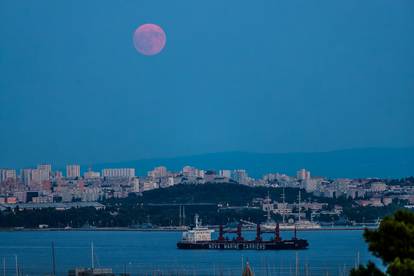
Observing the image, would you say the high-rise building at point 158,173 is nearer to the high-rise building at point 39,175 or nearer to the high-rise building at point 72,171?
the high-rise building at point 39,175

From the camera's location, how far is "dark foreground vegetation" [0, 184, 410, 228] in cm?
7131

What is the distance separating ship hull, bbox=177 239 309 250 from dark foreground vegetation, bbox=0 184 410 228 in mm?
19629

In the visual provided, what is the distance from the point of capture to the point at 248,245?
150 feet

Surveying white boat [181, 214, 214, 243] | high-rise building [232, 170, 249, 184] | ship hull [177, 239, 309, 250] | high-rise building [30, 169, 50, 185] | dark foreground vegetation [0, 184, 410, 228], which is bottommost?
ship hull [177, 239, 309, 250]

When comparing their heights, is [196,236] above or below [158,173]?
below

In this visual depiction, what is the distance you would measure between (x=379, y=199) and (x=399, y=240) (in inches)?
2731

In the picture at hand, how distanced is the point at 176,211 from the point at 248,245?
29384 mm

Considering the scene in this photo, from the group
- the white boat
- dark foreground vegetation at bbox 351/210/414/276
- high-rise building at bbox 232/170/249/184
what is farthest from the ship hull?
high-rise building at bbox 232/170/249/184

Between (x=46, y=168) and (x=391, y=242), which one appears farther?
(x=46, y=168)

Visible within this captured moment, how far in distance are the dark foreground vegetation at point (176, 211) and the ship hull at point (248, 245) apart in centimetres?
1963

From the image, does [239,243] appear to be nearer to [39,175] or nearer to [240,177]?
[240,177]

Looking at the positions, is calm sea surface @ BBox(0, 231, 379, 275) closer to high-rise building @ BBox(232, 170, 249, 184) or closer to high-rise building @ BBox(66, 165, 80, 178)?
high-rise building @ BBox(232, 170, 249, 184)

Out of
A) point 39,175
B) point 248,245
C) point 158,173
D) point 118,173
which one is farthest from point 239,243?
point 118,173

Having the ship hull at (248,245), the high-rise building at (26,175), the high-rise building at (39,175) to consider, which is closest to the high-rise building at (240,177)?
the high-rise building at (39,175)
